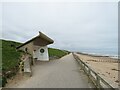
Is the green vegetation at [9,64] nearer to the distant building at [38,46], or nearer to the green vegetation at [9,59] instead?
the green vegetation at [9,59]

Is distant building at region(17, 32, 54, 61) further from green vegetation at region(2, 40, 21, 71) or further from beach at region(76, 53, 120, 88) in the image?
beach at region(76, 53, 120, 88)

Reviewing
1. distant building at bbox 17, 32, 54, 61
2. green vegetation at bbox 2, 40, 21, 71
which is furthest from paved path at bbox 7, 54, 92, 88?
distant building at bbox 17, 32, 54, 61

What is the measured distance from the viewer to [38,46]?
32.6m

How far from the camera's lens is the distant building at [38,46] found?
101ft

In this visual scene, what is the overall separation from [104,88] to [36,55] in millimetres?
25545

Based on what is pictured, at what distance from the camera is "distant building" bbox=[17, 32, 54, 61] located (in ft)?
101

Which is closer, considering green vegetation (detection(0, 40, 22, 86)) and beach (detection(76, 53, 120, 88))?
beach (detection(76, 53, 120, 88))

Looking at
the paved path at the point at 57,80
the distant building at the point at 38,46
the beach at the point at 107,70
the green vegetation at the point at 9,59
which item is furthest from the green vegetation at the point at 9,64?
the beach at the point at 107,70

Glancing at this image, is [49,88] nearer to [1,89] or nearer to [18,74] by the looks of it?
[1,89]

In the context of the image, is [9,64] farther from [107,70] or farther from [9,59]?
[107,70]

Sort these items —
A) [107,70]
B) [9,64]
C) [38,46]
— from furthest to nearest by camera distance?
[38,46]
[107,70]
[9,64]

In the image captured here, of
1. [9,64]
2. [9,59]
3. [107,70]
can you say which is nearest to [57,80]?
[9,64]

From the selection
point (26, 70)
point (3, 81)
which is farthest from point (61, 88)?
point (26, 70)

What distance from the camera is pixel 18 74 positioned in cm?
1611
